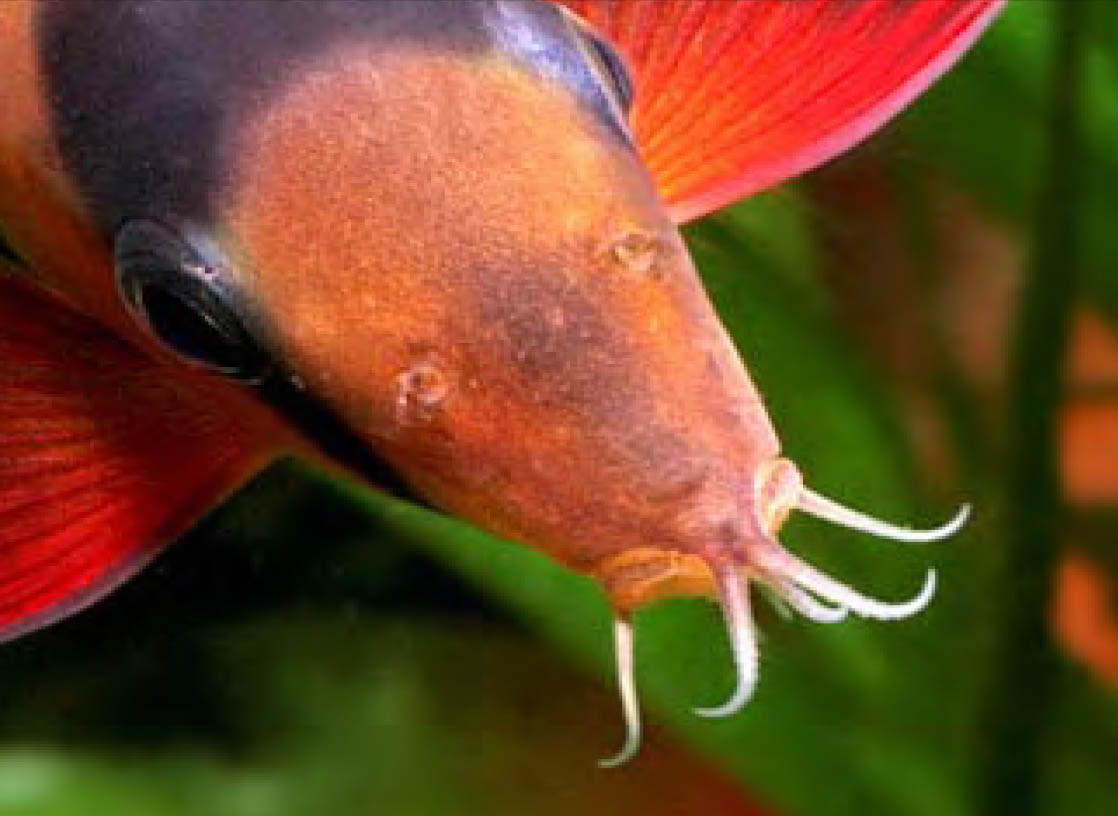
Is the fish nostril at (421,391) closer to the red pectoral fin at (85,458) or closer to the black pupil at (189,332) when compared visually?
the black pupil at (189,332)

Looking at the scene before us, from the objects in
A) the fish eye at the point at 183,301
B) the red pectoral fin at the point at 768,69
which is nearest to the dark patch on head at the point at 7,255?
the fish eye at the point at 183,301

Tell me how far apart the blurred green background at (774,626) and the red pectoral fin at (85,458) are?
14 centimetres

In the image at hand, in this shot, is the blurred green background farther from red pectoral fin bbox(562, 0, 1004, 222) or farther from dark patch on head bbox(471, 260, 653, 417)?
dark patch on head bbox(471, 260, 653, 417)

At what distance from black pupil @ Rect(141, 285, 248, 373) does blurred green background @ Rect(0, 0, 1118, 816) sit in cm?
28

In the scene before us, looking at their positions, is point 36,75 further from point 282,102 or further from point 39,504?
point 39,504

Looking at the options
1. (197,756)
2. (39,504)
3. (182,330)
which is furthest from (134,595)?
(182,330)

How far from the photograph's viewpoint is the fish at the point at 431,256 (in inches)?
26.4

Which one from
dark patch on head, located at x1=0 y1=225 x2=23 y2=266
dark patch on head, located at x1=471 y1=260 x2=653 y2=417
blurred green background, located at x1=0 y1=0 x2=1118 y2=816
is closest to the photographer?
dark patch on head, located at x1=471 y1=260 x2=653 y2=417

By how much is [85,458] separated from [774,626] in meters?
0.31

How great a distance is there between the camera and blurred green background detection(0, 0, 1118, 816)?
107cm

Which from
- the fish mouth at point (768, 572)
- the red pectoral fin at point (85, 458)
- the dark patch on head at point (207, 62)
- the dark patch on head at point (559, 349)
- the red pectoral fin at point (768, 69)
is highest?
the dark patch on head at point (207, 62)

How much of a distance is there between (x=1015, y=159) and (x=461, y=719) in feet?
1.37

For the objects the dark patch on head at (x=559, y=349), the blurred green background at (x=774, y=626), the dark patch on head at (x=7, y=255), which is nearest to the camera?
the dark patch on head at (x=559, y=349)

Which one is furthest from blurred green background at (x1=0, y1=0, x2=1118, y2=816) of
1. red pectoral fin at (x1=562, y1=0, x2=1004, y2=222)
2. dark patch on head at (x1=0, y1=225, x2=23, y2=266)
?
dark patch on head at (x1=0, y1=225, x2=23, y2=266)
